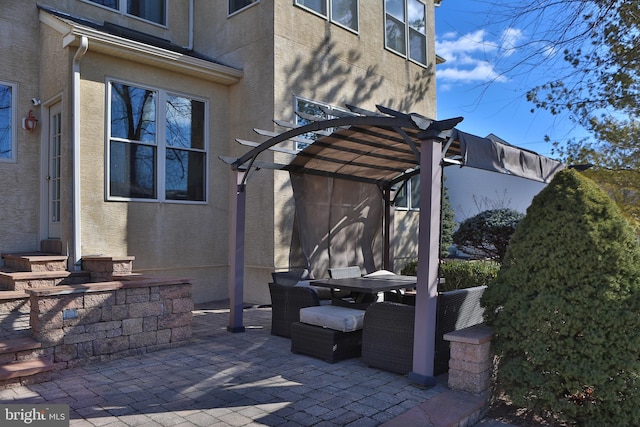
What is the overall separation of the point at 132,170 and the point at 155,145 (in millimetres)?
599

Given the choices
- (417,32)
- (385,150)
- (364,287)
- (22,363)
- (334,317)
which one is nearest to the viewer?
(22,363)

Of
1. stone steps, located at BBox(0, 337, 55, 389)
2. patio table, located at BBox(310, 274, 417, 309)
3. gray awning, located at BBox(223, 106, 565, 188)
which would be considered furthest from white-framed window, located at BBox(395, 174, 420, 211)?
stone steps, located at BBox(0, 337, 55, 389)

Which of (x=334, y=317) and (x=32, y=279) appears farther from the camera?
(x=32, y=279)

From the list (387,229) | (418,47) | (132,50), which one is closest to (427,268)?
(387,229)

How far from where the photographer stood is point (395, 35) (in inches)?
431

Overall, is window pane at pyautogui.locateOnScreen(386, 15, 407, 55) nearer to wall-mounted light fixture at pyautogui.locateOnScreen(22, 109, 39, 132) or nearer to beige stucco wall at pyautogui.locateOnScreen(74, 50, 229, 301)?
beige stucco wall at pyautogui.locateOnScreen(74, 50, 229, 301)

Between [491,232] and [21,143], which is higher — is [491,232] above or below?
below

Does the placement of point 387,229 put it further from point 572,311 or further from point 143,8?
point 143,8

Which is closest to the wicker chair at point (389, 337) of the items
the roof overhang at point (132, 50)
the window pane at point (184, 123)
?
the window pane at point (184, 123)

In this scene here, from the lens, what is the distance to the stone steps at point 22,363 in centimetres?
402

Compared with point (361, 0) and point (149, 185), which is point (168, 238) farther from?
point (361, 0)

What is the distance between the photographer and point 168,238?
778cm

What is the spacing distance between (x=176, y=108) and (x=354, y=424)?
6458 mm

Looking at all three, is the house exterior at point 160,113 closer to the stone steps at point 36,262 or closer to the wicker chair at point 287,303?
the stone steps at point 36,262
